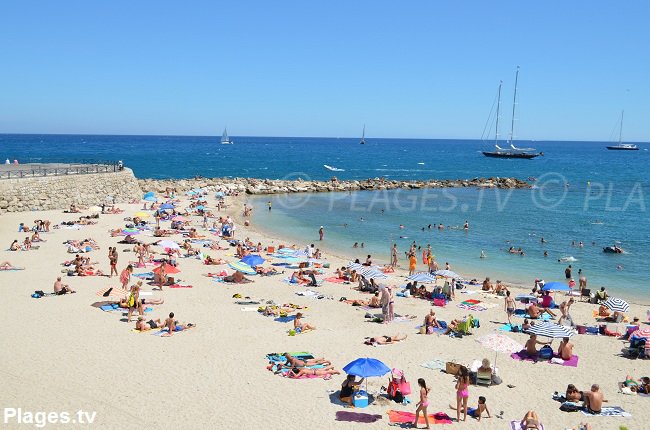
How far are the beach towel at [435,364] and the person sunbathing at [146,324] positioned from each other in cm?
718

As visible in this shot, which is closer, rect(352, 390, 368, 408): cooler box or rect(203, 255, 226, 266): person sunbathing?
rect(352, 390, 368, 408): cooler box

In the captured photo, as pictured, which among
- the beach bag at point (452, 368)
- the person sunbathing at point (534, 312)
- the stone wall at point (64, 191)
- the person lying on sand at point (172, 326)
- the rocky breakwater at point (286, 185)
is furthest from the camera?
the rocky breakwater at point (286, 185)

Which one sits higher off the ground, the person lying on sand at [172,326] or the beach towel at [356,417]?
the person lying on sand at [172,326]

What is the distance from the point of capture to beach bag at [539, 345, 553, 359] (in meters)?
13.8

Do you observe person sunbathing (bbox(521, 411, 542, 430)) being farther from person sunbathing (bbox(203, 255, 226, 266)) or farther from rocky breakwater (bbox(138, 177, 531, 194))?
rocky breakwater (bbox(138, 177, 531, 194))

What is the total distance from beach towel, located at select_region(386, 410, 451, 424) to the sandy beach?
198 millimetres

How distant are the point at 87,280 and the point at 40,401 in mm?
9883

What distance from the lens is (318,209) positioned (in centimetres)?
4588

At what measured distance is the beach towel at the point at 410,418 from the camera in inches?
409

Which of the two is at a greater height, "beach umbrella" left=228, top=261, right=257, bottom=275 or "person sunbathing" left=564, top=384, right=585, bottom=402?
"beach umbrella" left=228, top=261, right=257, bottom=275

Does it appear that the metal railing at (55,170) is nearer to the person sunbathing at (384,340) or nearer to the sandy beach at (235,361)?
the sandy beach at (235,361)

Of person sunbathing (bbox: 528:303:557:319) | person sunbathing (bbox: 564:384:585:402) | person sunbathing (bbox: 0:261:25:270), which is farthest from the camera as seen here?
person sunbathing (bbox: 0:261:25:270)

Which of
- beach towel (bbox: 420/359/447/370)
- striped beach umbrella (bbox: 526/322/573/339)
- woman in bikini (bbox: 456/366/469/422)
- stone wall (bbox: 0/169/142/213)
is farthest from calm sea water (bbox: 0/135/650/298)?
woman in bikini (bbox: 456/366/469/422)

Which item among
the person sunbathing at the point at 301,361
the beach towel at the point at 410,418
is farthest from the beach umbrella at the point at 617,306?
the person sunbathing at the point at 301,361
